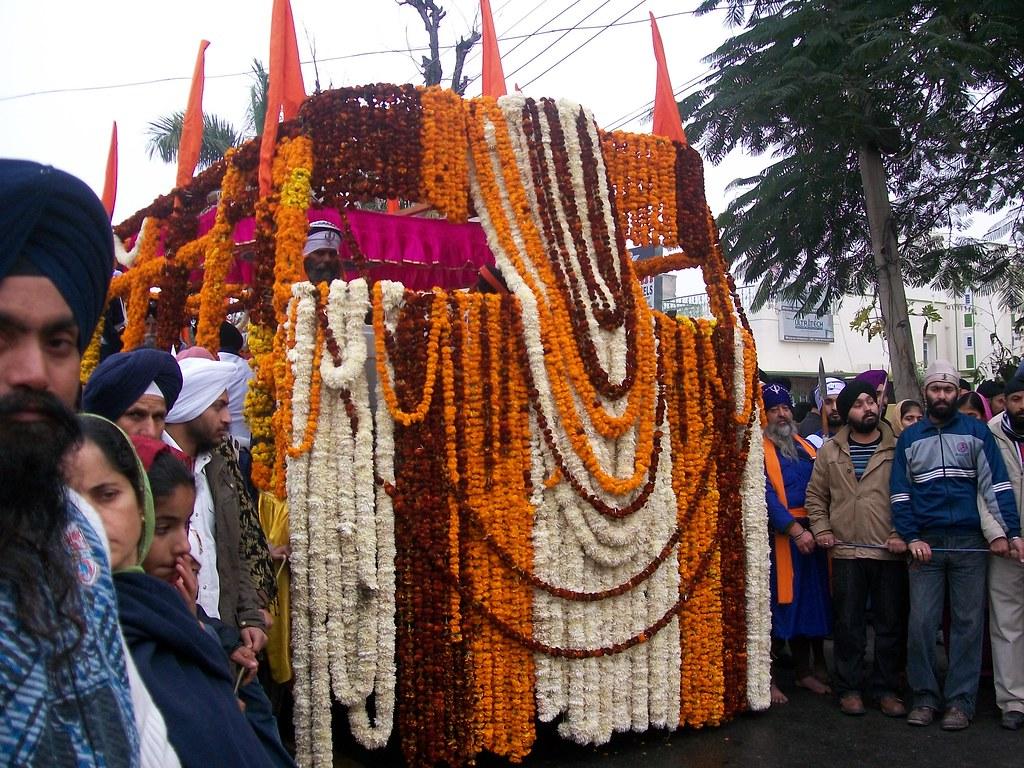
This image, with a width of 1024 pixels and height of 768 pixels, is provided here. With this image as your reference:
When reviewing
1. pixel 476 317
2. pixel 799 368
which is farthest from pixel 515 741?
pixel 799 368

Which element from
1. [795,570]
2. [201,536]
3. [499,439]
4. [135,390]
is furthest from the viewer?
[795,570]

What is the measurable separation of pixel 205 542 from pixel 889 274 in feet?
24.0

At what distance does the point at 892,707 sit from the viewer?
17.3 feet

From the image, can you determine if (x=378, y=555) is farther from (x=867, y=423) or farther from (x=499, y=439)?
(x=867, y=423)

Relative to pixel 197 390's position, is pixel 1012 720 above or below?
below

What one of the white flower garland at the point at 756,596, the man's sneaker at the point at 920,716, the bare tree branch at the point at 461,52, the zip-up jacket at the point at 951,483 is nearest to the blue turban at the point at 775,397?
the zip-up jacket at the point at 951,483

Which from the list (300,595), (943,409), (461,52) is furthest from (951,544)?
(461,52)

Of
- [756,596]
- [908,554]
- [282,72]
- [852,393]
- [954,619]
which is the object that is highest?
[282,72]

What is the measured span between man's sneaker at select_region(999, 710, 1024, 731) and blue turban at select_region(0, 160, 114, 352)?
210 inches

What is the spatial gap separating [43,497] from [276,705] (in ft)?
11.3

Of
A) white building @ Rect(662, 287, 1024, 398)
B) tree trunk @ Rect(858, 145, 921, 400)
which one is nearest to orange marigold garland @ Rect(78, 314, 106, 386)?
tree trunk @ Rect(858, 145, 921, 400)

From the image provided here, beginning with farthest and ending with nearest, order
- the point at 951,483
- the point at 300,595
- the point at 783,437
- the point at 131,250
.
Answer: the point at 783,437 → the point at 131,250 → the point at 951,483 → the point at 300,595

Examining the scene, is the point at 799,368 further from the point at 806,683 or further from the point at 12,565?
the point at 12,565

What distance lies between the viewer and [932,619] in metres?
5.20
